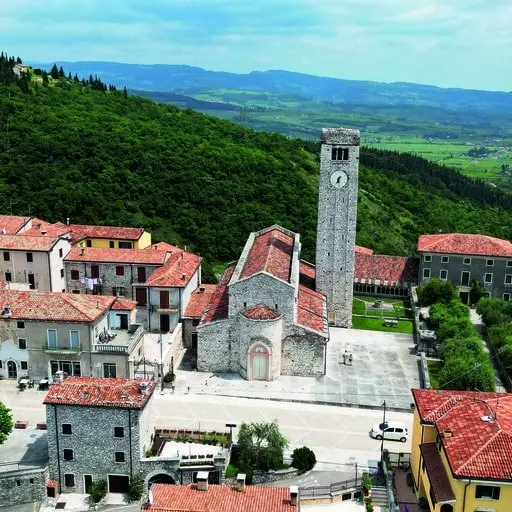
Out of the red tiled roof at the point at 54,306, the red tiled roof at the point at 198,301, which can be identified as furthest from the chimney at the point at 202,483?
→ the red tiled roof at the point at 198,301

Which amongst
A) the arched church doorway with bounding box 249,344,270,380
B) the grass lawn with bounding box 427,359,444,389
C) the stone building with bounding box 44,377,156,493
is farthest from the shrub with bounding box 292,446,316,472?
the grass lawn with bounding box 427,359,444,389

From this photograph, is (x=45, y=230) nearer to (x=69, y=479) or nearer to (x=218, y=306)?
(x=218, y=306)

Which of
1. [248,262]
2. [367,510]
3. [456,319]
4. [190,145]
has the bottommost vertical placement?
[367,510]

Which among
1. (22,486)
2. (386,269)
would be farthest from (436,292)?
(22,486)

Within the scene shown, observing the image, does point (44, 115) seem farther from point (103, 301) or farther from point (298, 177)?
point (103, 301)

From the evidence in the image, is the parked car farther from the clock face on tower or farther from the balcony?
the clock face on tower

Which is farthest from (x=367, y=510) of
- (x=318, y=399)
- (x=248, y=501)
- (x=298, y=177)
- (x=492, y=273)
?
(x=298, y=177)

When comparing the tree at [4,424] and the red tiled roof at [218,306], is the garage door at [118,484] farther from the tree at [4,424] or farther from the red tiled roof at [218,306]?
the red tiled roof at [218,306]

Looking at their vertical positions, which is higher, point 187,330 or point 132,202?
point 132,202
